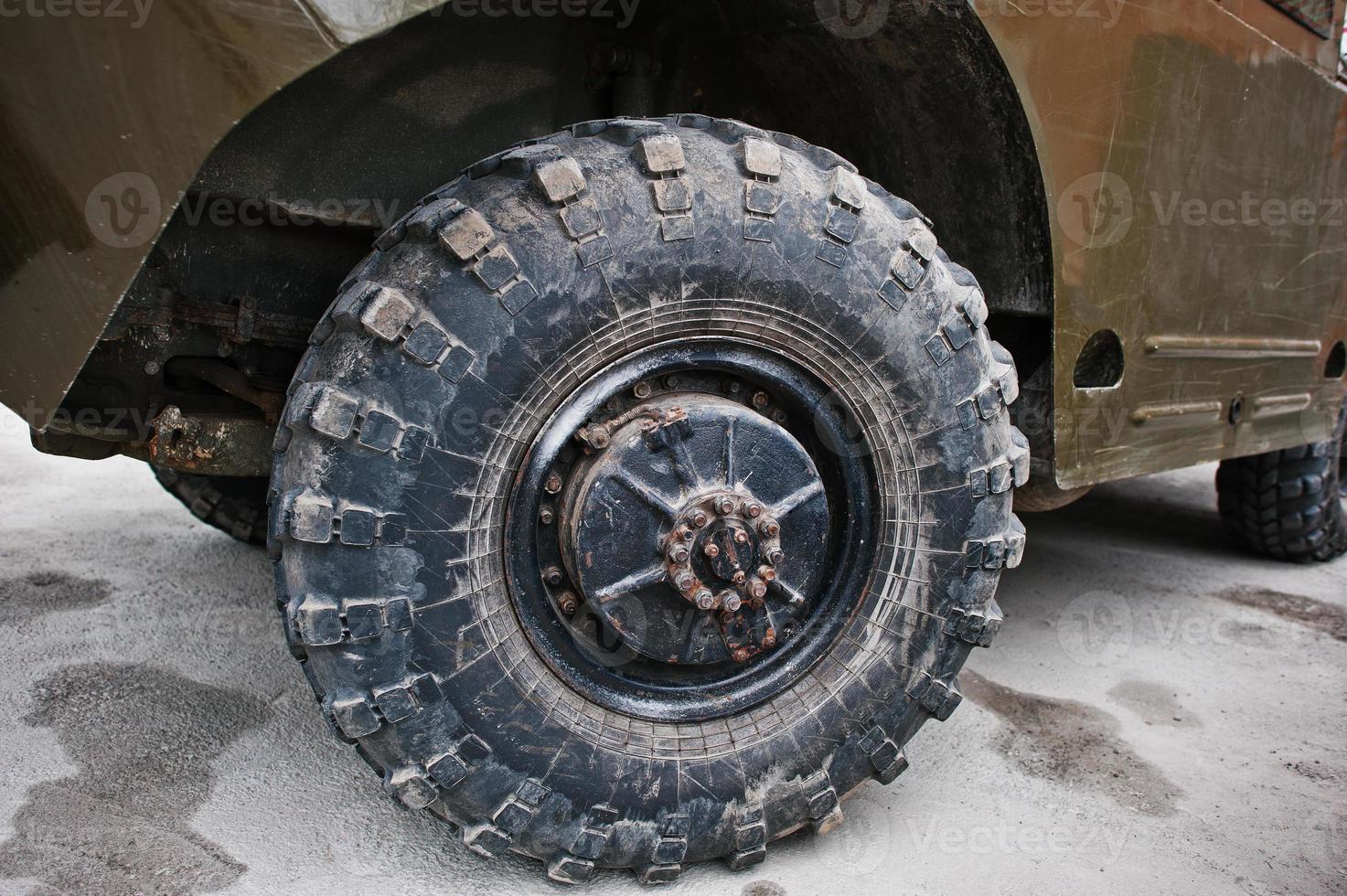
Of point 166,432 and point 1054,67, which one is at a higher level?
point 1054,67

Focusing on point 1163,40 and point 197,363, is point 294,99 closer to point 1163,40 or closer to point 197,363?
point 197,363

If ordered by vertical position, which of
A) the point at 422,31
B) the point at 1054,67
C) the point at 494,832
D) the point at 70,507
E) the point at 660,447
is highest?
the point at 422,31

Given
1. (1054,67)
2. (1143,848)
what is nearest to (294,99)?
(1054,67)

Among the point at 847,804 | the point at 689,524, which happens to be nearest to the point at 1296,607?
the point at 847,804

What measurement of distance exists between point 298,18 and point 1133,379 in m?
2.12

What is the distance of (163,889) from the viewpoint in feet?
5.51

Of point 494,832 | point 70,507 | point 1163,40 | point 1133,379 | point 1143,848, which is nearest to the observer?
point 494,832

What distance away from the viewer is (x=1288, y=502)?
4.02m

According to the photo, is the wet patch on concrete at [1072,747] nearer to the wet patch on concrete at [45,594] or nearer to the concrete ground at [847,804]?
the concrete ground at [847,804]

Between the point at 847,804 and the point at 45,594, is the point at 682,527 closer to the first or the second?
the point at 847,804

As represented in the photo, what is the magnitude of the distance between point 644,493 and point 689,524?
10 cm

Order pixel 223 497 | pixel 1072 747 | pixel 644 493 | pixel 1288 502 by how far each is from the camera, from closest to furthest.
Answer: pixel 644 493, pixel 1072 747, pixel 223 497, pixel 1288 502

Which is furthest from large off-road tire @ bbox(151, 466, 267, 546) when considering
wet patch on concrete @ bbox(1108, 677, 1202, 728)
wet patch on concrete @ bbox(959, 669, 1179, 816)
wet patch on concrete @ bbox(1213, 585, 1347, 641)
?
wet patch on concrete @ bbox(1213, 585, 1347, 641)

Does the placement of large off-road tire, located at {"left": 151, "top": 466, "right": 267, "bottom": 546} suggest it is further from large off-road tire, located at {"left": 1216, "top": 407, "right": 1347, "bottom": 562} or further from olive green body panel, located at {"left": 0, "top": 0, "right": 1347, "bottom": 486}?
large off-road tire, located at {"left": 1216, "top": 407, "right": 1347, "bottom": 562}
